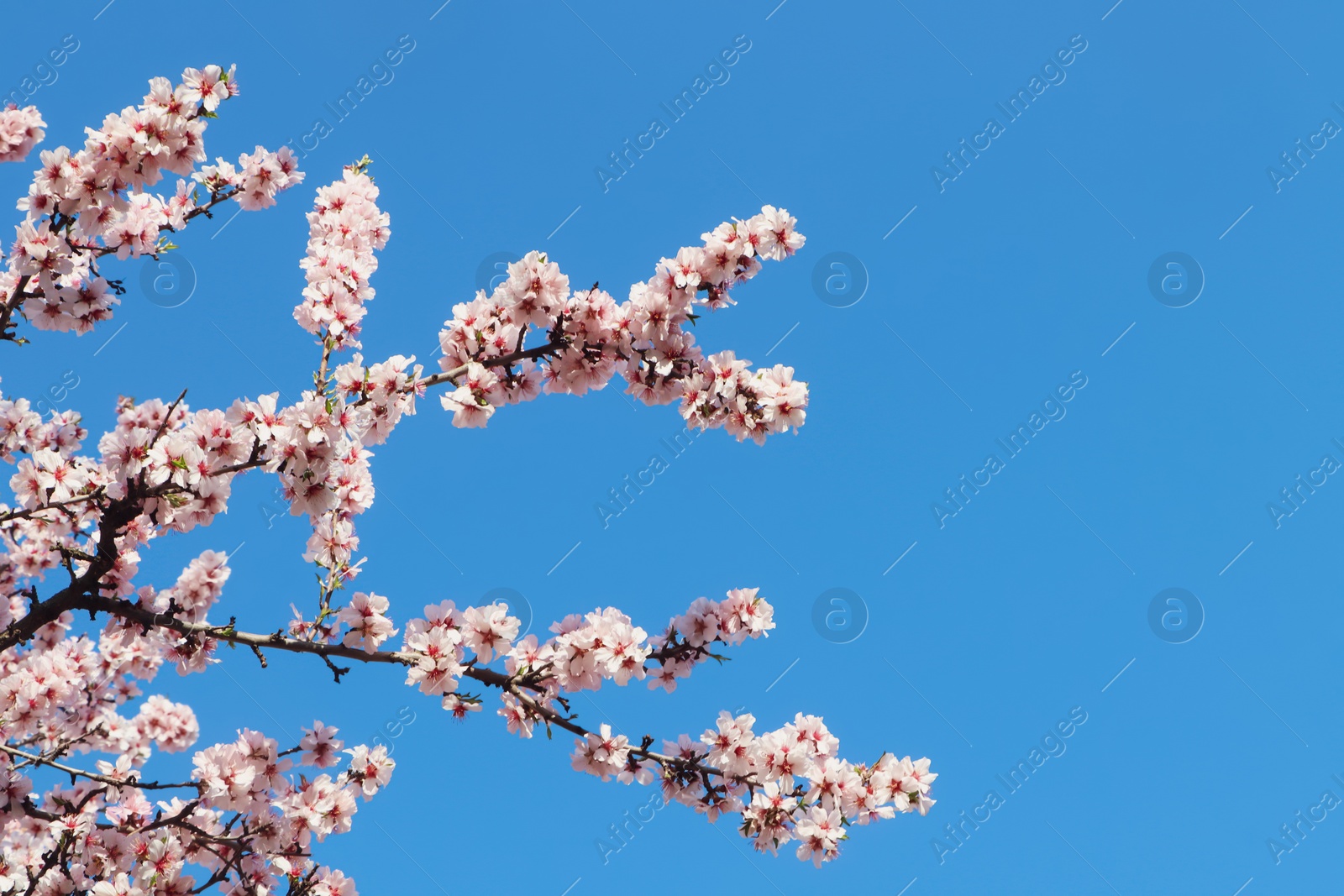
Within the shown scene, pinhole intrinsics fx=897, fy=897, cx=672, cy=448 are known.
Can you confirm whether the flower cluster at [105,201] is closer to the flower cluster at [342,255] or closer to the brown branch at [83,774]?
the flower cluster at [342,255]

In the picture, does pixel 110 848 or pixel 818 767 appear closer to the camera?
pixel 818 767

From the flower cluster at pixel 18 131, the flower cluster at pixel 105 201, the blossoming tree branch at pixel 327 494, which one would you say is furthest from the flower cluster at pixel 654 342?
the flower cluster at pixel 18 131

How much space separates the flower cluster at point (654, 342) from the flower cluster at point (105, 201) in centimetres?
205

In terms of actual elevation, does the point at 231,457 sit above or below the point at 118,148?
below

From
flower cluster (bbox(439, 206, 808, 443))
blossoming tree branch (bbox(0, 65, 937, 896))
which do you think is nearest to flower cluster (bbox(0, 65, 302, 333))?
blossoming tree branch (bbox(0, 65, 937, 896))

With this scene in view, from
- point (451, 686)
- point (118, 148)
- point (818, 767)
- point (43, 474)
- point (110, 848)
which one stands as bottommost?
point (818, 767)

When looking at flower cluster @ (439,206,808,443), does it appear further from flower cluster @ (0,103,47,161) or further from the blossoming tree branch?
flower cluster @ (0,103,47,161)

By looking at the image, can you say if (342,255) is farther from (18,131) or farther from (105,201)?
(18,131)

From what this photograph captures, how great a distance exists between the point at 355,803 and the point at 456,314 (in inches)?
142

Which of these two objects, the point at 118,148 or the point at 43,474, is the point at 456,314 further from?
the point at 43,474

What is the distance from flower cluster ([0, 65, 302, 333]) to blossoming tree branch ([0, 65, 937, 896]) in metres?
0.02

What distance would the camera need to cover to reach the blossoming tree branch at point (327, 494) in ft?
18.1

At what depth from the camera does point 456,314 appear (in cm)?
627

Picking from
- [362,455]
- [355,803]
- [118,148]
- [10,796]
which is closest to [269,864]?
[355,803]
